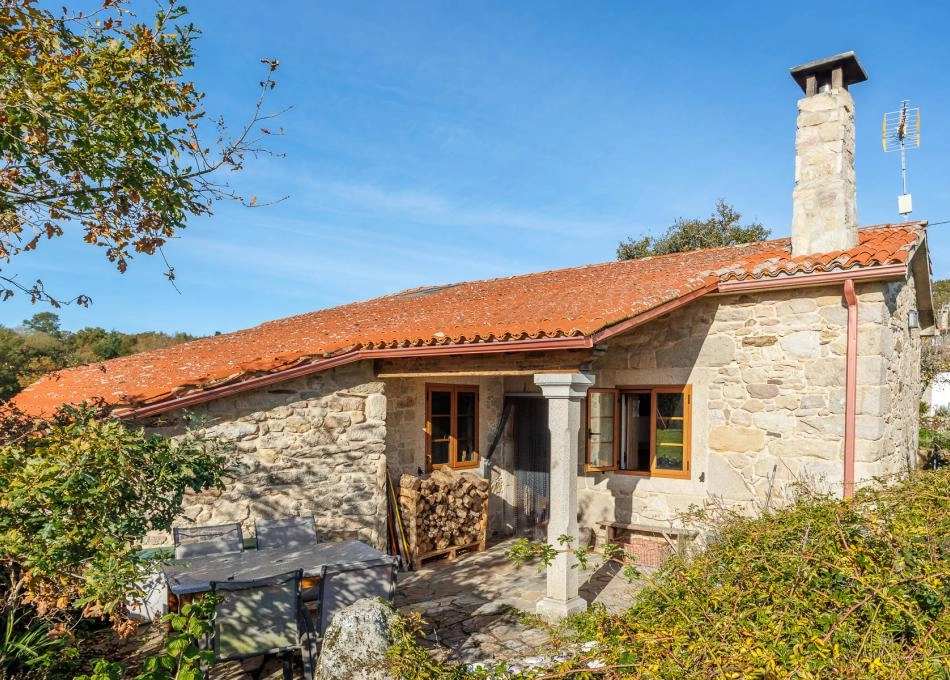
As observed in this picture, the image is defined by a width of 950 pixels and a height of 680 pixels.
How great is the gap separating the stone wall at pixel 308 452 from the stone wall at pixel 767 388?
10.0ft

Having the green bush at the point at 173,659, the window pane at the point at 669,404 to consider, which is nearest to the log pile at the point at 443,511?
the window pane at the point at 669,404

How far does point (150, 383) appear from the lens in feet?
22.2

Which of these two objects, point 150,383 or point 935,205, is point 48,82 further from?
point 935,205

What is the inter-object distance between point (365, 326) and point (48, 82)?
5.24m

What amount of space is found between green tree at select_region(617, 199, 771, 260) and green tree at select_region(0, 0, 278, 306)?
16.3m

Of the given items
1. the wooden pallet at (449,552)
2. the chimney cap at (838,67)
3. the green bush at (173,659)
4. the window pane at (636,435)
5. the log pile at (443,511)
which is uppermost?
the chimney cap at (838,67)

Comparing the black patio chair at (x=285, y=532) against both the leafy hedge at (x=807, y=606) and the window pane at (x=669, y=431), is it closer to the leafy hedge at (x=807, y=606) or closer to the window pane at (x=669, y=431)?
the leafy hedge at (x=807, y=606)

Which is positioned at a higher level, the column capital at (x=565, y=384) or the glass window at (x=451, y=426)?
the column capital at (x=565, y=384)

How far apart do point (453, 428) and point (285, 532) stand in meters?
3.15

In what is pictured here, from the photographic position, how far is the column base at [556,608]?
563cm

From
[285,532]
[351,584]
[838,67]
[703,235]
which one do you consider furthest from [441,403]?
[703,235]

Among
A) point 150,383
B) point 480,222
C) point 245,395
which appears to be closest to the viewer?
point 245,395

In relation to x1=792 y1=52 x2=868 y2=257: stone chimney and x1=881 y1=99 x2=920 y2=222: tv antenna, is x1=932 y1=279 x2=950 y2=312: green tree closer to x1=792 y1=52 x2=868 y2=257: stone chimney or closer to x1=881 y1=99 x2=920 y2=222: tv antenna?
x1=881 y1=99 x2=920 y2=222: tv antenna

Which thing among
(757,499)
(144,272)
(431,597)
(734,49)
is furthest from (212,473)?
(734,49)
